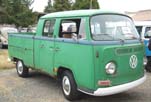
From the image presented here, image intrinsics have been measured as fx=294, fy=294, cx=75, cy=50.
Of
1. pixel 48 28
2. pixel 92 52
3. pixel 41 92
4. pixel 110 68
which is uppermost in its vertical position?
pixel 48 28

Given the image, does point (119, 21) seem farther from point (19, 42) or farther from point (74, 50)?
point (19, 42)

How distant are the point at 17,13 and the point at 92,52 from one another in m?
29.3

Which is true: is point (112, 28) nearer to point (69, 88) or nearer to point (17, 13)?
point (69, 88)

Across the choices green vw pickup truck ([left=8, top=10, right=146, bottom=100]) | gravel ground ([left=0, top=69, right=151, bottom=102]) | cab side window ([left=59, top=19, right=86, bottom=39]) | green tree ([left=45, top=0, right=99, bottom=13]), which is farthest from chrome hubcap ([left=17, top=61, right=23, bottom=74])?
green tree ([left=45, top=0, right=99, bottom=13])

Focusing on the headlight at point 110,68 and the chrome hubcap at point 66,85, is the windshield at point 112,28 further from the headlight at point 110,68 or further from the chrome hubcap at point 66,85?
the chrome hubcap at point 66,85

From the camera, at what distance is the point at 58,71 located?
7.40 meters

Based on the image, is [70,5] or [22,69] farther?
[70,5]

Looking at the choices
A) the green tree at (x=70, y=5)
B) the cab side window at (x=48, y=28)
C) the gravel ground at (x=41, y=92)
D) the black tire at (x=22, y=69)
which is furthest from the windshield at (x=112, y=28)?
the green tree at (x=70, y=5)

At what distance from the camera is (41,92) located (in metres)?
7.92

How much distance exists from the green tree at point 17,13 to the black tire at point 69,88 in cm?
2685

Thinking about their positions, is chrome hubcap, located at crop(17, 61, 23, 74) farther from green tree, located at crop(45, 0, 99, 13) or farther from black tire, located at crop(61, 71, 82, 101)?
green tree, located at crop(45, 0, 99, 13)

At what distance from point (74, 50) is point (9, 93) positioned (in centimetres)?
245

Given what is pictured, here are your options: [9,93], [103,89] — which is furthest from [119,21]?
[9,93]

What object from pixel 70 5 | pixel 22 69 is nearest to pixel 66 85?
pixel 22 69
